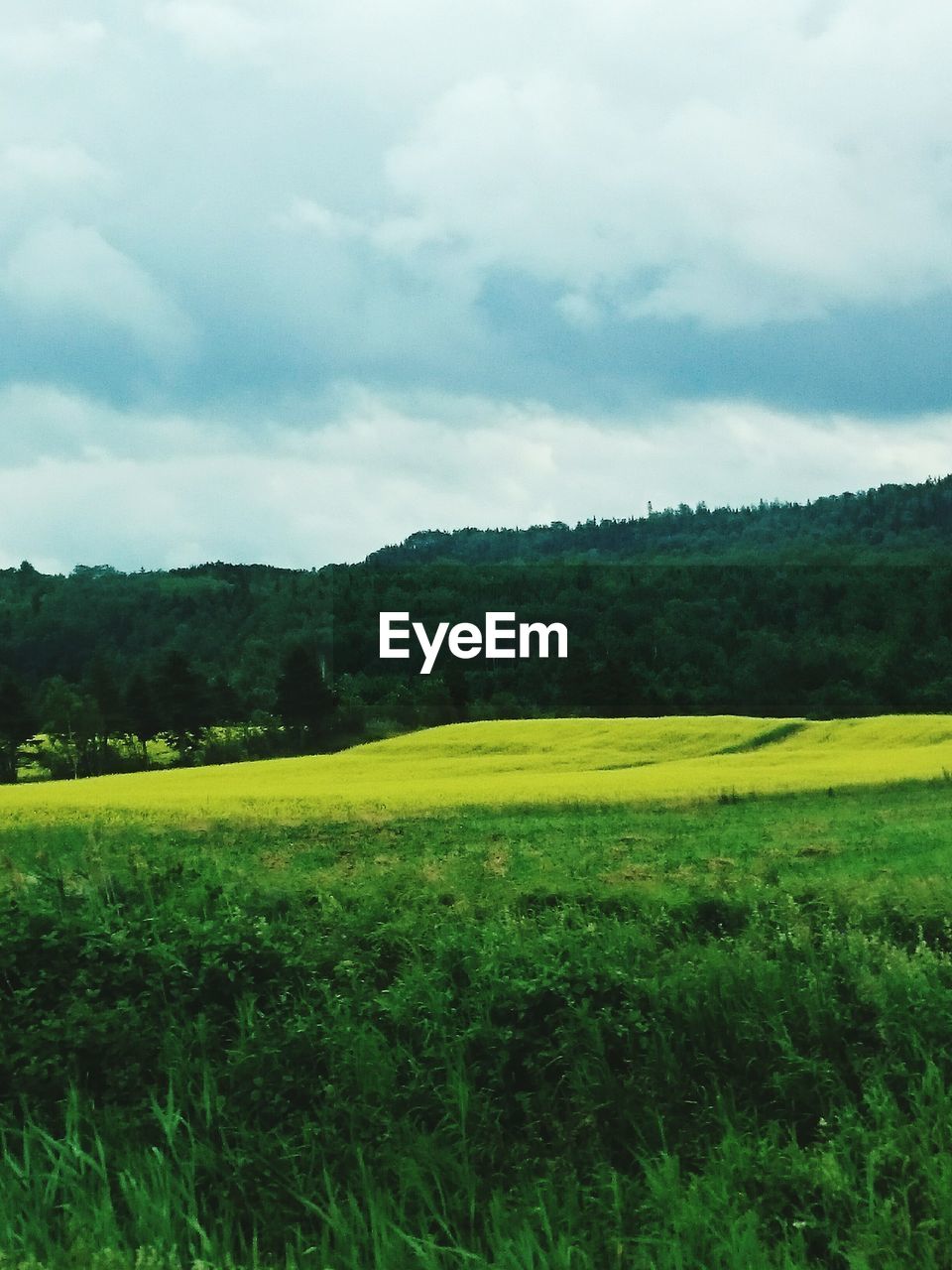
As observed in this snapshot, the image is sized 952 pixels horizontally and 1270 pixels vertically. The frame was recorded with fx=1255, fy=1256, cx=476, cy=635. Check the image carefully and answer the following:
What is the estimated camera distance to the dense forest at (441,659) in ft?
171

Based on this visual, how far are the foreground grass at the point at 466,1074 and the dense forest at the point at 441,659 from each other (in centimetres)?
4298

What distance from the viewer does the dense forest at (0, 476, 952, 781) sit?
5219 cm

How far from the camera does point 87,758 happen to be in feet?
167

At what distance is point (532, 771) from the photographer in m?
33.3

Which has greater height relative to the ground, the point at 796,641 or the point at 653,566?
the point at 653,566

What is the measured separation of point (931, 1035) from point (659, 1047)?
5.07ft

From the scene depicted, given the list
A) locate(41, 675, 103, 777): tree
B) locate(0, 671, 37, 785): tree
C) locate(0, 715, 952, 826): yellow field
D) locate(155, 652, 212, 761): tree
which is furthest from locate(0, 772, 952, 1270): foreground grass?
locate(155, 652, 212, 761): tree

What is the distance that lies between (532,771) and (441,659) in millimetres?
28313

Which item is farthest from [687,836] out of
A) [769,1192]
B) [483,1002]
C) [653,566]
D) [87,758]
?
[653,566]

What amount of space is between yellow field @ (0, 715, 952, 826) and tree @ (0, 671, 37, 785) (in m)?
15.0

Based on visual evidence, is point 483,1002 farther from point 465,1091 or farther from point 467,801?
point 467,801

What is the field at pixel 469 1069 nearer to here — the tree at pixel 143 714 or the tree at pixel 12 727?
the tree at pixel 12 727

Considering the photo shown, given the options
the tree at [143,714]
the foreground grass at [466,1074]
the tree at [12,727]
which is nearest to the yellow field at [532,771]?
the foreground grass at [466,1074]

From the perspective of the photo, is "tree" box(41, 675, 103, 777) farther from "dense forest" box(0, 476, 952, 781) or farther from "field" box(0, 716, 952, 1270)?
"field" box(0, 716, 952, 1270)
